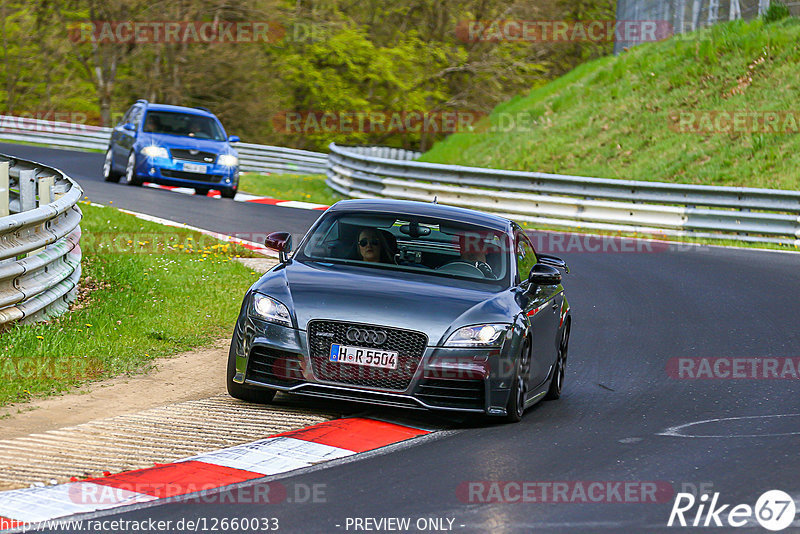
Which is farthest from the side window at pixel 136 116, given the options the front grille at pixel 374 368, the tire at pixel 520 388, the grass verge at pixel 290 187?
the front grille at pixel 374 368

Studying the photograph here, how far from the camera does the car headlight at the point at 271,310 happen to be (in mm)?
8133

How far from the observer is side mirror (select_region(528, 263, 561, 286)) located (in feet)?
29.8

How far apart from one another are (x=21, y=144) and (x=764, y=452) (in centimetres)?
3622

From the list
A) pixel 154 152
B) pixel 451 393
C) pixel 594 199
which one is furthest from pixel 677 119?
pixel 451 393

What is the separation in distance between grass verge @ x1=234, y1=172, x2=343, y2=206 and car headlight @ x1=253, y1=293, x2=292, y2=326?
19.5 meters

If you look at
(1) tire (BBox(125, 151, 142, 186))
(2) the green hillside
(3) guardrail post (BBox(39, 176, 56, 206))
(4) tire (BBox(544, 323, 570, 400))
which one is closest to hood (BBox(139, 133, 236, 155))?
(1) tire (BBox(125, 151, 142, 186))

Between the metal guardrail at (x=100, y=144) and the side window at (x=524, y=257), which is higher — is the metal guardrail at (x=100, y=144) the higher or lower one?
the lower one

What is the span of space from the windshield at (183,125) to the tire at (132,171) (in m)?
0.64

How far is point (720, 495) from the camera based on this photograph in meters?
6.46

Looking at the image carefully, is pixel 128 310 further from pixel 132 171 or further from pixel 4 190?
pixel 132 171

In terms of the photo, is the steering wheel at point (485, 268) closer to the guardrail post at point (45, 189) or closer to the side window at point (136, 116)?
Answer: the guardrail post at point (45, 189)

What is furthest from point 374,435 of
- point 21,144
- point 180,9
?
point 180,9

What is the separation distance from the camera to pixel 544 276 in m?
9.09

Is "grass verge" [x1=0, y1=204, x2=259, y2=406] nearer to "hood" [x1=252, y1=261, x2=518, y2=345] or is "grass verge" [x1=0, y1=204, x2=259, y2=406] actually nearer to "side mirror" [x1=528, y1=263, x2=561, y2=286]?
"hood" [x1=252, y1=261, x2=518, y2=345]
